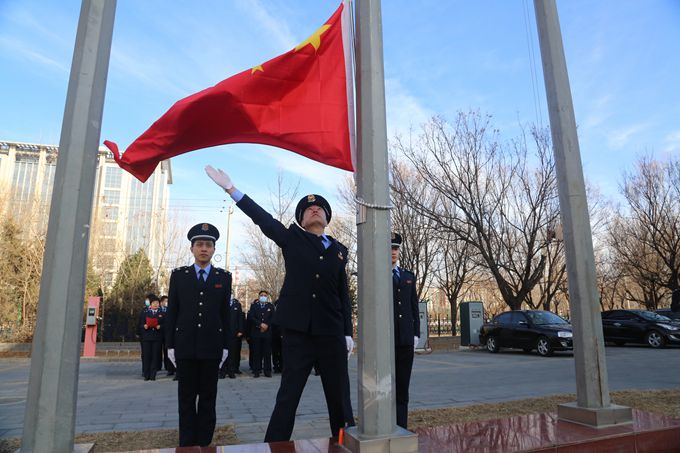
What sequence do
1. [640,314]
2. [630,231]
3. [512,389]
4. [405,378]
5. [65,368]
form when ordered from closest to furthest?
[65,368]
[405,378]
[512,389]
[640,314]
[630,231]

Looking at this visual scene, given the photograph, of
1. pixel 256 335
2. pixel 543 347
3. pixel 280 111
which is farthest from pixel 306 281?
pixel 543 347

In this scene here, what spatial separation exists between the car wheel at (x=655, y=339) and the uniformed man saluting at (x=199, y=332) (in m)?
18.2

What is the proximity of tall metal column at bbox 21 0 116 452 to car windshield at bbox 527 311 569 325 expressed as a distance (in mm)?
15958

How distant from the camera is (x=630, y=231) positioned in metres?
31.4

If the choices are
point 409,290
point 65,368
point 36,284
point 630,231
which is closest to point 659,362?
point 409,290

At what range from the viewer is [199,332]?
14.3 ft

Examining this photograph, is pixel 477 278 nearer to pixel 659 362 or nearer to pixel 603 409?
pixel 659 362

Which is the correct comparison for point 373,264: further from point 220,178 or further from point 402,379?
point 402,379

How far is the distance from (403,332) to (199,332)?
1.94 metres

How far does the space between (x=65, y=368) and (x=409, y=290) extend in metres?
3.38

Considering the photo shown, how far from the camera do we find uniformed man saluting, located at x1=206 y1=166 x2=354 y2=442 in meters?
3.41

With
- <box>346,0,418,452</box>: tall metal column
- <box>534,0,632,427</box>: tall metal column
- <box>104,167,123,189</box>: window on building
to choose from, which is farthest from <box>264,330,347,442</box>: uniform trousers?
<box>104,167,123,189</box>: window on building

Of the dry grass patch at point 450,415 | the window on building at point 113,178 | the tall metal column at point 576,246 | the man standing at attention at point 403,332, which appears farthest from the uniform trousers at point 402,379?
the window on building at point 113,178

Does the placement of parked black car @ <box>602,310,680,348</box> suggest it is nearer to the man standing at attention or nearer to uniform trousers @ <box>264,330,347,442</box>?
the man standing at attention
